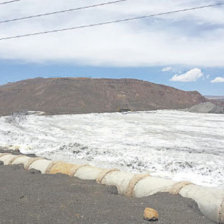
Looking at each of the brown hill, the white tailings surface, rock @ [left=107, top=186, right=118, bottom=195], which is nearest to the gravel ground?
rock @ [left=107, top=186, right=118, bottom=195]

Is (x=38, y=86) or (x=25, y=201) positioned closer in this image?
(x=25, y=201)

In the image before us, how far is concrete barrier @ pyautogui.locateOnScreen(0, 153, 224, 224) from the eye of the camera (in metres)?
6.10

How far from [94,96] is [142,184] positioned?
183 ft

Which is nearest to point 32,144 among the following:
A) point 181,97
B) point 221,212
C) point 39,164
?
point 39,164

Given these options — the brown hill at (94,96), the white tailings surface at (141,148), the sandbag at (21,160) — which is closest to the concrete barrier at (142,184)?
the sandbag at (21,160)

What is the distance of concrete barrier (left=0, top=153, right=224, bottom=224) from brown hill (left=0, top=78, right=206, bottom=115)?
1694 inches

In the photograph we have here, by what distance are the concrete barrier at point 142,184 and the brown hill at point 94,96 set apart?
4303 cm

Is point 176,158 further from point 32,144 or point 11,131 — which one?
point 11,131

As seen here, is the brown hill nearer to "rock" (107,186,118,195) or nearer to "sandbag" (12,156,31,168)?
"sandbag" (12,156,31,168)

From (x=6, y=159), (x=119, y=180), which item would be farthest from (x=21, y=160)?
(x=119, y=180)

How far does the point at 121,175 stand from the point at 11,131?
16.1 m

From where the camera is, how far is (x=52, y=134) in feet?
72.3

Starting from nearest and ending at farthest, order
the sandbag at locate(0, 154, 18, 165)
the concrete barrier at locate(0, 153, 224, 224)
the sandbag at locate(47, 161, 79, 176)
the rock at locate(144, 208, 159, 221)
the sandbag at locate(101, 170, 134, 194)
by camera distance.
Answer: the rock at locate(144, 208, 159, 221), the concrete barrier at locate(0, 153, 224, 224), the sandbag at locate(101, 170, 134, 194), the sandbag at locate(47, 161, 79, 176), the sandbag at locate(0, 154, 18, 165)

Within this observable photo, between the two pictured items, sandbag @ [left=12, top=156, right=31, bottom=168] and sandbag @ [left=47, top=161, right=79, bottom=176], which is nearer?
sandbag @ [left=47, top=161, right=79, bottom=176]
